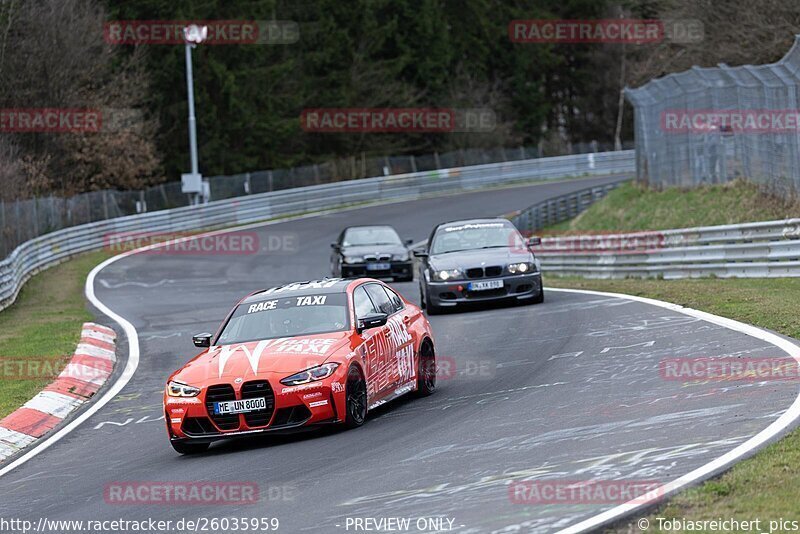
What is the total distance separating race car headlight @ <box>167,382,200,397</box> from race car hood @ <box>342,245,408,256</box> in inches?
778

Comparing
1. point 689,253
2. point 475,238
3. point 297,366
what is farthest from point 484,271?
point 297,366

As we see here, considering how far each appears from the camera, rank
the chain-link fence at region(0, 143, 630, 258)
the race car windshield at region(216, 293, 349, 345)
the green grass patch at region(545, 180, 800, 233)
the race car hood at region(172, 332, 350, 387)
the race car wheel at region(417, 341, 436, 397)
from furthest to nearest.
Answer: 1. the chain-link fence at region(0, 143, 630, 258)
2. the green grass patch at region(545, 180, 800, 233)
3. the race car wheel at region(417, 341, 436, 397)
4. the race car windshield at region(216, 293, 349, 345)
5. the race car hood at region(172, 332, 350, 387)

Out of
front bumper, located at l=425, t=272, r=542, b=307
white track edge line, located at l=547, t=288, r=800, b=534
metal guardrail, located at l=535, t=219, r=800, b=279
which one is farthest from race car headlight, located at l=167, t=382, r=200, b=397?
metal guardrail, located at l=535, t=219, r=800, b=279

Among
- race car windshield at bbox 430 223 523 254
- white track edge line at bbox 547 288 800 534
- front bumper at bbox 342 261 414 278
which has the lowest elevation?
front bumper at bbox 342 261 414 278

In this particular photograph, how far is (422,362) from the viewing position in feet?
42.9

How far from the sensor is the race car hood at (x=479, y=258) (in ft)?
67.5

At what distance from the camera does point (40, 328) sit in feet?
72.1

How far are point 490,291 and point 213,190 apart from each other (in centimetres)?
3564

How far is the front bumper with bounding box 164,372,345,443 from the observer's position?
10750 millimetres

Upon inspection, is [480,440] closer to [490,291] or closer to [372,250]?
[490,291]

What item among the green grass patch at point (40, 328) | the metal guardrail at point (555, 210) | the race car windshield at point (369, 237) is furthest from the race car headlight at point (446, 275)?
the metal guardrail at point (555, 210)

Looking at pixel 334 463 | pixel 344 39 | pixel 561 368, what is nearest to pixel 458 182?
pixel 344 39

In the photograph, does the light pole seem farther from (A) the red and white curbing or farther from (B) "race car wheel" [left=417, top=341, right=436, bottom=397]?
(B) "race car wheel" [left=417, top=341, right=436, bottom=397]

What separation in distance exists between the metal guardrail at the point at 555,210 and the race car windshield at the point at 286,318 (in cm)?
2910
